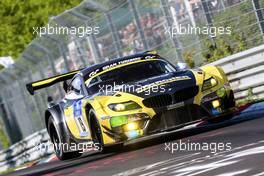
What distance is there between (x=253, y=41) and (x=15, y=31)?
27.5m

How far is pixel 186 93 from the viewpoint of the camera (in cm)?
1173

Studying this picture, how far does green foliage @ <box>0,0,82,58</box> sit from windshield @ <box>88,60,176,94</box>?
90.7 ft

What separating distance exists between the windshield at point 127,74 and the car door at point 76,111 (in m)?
0.29

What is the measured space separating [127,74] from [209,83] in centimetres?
170

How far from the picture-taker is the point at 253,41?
1588cm

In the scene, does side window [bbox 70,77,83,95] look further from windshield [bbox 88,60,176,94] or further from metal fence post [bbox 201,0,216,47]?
metal fence post [bbox 201,0,216,47]

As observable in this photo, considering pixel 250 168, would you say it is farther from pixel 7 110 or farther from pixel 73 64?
pixel 7 110

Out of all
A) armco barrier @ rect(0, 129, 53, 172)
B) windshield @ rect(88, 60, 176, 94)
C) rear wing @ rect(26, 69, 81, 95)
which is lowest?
armco barrier @ rect(0, 129, 53, 172)

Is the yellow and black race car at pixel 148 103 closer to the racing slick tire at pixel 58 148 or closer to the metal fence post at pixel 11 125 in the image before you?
the racing slick tire at pixel 58 148

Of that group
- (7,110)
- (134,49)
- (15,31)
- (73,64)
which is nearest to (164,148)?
(134,49)

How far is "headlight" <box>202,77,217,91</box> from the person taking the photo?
11.9m

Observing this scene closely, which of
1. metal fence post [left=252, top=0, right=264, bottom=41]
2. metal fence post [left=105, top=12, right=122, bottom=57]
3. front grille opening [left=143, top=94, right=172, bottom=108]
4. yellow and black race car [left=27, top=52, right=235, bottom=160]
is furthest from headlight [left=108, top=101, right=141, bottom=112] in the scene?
metal fence post [left=105, top=12, right=122, bottom=57]

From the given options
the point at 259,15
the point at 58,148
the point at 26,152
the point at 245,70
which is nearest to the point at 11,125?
the point at 26,152

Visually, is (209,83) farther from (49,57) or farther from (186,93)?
(49,57)
